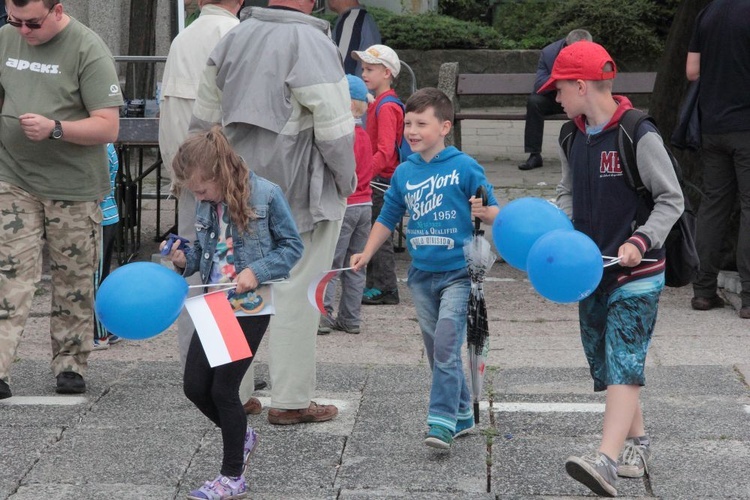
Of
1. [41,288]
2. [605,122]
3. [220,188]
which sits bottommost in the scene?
[41,288]

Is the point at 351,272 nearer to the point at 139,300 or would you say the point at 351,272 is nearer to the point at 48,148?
the point at 48,148

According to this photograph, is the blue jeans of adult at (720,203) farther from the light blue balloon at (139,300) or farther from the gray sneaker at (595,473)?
the light blue balloon at (139,300)

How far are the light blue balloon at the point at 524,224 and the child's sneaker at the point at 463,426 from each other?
0.83 m

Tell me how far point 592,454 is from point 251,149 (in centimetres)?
190

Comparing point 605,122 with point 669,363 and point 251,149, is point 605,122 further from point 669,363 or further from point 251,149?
point 669,363

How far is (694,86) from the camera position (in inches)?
298

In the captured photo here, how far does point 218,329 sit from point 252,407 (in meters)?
1.29

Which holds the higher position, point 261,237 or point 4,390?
point 261,237

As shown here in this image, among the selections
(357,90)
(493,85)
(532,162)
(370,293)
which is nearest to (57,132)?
(357,90)

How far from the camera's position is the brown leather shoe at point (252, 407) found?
5.29 meters

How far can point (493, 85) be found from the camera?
36.4 ft

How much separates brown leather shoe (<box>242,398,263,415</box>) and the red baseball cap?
203cm

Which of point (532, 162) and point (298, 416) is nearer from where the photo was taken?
point (298, 416)

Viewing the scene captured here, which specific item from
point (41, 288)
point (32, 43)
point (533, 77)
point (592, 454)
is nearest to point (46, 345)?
point (41, 288)
